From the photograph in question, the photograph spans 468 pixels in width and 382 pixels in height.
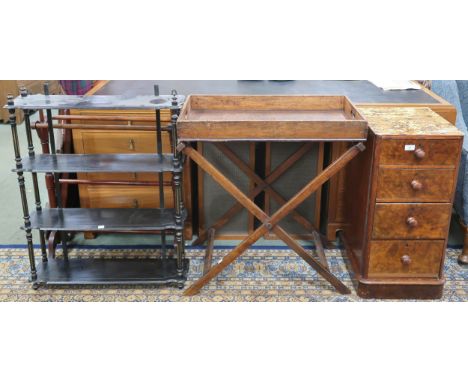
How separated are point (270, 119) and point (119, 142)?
96 centimetres

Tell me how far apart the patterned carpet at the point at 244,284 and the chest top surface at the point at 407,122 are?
0.88 meters

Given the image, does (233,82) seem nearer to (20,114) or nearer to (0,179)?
(0,179)

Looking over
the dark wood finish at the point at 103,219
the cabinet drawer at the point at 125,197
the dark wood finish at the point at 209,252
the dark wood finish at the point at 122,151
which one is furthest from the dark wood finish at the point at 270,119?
the dark wood finish at the point at 209,252

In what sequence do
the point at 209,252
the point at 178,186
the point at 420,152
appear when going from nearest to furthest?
the point at 420,152, the point at 178,186, the point at 209,252

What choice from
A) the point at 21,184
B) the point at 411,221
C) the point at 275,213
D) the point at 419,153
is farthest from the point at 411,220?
the point at 21,184

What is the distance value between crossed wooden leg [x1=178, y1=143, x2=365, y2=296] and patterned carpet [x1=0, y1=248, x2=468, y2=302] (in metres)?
0.10

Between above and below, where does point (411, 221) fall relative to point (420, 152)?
below

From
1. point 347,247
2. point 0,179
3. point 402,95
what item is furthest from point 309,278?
point 0,179

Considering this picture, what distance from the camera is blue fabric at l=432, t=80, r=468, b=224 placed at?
3033mm

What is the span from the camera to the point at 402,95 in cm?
327

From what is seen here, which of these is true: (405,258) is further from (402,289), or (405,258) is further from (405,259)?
(402,289)

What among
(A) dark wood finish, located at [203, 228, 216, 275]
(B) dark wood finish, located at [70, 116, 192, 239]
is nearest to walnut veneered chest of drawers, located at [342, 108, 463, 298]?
(A) dark wood finish, located at [203, 228, 216, 275]

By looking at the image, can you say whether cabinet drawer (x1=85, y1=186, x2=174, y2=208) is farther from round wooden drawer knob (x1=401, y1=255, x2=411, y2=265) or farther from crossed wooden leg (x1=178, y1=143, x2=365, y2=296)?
round wooden drawer knob (x1=401, y1=255, x2=411, y2=265)

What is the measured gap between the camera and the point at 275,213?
8.57ft
